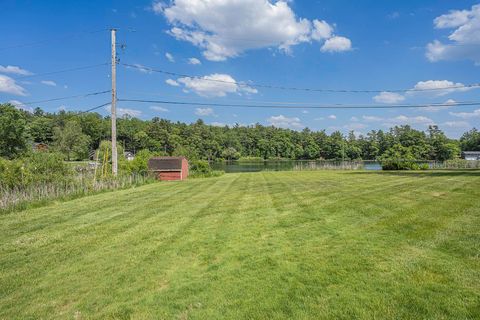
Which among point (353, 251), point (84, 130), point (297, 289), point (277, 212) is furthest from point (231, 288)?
point (84, 130)

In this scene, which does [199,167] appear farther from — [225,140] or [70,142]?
[225,140]

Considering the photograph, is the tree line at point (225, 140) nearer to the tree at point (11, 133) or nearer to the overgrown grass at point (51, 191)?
the tree at point (11, 133)

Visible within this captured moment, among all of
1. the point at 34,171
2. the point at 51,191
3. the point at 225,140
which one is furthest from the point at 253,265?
the point at 225,140

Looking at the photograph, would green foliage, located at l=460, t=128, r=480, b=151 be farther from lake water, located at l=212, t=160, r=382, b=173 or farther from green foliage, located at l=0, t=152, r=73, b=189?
green foliage, located at l=0, t=152, r=73, b=189

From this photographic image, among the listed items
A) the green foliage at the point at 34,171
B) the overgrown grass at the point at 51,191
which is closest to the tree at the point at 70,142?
the overgrown grass at the point at 51,191

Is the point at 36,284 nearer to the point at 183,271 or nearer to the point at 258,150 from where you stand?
the point at 183,271

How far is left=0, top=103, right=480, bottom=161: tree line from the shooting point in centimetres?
6744

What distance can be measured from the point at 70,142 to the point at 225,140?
49641 millimetres

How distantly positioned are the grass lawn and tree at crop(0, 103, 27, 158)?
3759 cm

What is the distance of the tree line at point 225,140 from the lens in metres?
67.4

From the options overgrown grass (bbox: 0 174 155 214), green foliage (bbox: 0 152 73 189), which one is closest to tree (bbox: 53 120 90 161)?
overgrown grass (bbox: 0 174 155 214)

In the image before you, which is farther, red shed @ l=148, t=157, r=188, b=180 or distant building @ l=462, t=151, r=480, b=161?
distant building @ l=462, t=151, r=480, b=161

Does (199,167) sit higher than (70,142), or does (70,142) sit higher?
(70,142)

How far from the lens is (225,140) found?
105 metres
